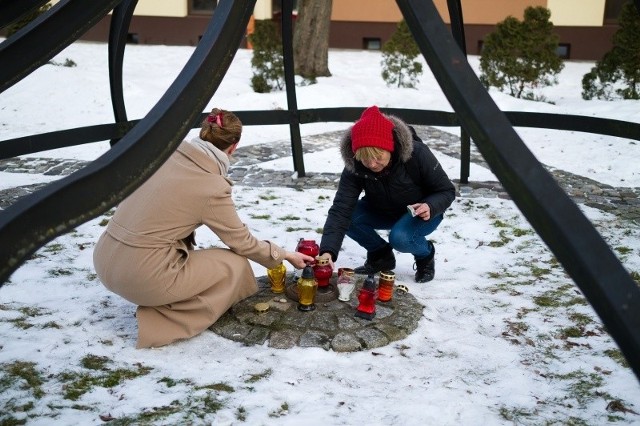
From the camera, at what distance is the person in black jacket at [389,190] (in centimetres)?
356

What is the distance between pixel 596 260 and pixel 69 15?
1815 millimetres

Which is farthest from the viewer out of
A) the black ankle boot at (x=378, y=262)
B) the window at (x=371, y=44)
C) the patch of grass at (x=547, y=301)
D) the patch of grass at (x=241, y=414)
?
the window at (x=371, y=44)

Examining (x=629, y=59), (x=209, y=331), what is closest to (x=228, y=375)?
(x=209, y=331)

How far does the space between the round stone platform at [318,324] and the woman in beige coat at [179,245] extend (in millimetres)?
166

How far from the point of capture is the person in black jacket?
356 cm

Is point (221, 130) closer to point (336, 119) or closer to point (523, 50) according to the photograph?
point (336, 119)

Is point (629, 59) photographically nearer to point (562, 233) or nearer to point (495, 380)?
point (495, 380)

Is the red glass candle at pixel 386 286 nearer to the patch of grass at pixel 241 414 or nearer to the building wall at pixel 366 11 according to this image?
the patch of grass at pixel 241 414

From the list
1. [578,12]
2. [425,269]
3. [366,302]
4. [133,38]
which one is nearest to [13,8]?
[366,302]

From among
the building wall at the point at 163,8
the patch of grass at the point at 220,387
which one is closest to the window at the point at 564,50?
the building wall at the point at 163,8

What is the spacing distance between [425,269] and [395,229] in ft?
1.29

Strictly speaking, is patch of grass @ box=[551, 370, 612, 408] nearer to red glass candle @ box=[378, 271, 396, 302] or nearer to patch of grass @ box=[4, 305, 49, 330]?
red glass candle @ box=[378, 271, 396, 302]

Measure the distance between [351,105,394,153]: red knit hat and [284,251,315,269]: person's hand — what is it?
612 mm

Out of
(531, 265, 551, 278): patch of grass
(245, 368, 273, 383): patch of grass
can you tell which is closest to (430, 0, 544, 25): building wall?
(531, 265, 551, 278): patch of grass
